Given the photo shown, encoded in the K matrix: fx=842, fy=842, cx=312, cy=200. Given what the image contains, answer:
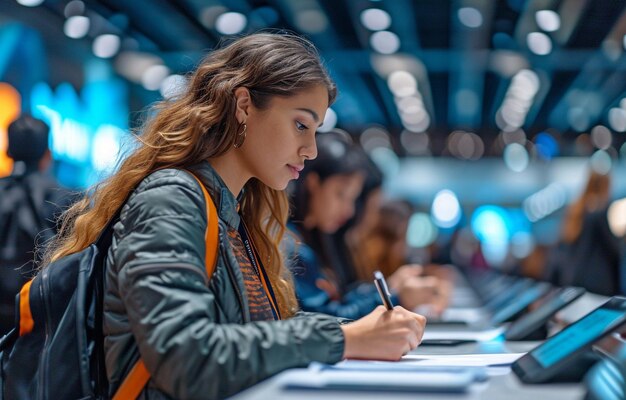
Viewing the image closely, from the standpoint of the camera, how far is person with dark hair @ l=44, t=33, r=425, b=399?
136 centimetres

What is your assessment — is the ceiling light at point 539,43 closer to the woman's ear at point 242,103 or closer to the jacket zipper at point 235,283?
the woman's ear at point 242,103

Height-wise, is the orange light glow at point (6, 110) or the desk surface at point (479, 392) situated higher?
the orange light glow at point (6, 110)

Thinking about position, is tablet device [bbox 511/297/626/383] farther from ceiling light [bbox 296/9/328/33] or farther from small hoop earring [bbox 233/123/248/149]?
ceiling light [bbox 296/9/328/33]

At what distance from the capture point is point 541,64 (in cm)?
1059

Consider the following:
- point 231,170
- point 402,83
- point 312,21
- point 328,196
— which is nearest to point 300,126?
point 231,170

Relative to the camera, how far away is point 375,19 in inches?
342

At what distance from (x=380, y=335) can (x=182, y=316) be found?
39cm

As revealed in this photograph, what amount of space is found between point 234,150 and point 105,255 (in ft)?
1.26

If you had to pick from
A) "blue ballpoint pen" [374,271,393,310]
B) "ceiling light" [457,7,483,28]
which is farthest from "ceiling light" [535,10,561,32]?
"blue ballpoint pen" [374,271,393,310]

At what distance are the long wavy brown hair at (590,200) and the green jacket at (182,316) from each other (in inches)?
78.0

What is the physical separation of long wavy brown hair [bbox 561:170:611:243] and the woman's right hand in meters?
1.78

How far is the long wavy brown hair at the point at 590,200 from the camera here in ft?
10.9

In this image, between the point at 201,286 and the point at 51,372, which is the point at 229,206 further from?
the point at 51,372

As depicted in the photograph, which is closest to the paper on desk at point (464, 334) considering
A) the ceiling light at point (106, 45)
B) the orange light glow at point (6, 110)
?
the orange light glow at point (6, 110)
